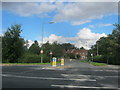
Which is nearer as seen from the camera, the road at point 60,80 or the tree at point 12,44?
the road at point 60,80

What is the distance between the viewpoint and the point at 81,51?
15762 cm

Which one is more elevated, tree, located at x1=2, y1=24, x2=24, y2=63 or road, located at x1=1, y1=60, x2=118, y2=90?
tree, located at x1=2, y1=24, x2=24, y2=63

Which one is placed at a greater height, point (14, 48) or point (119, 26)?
point (119, 26)

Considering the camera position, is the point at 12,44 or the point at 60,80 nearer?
the point at 60,80

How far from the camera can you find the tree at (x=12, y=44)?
39.5 meters

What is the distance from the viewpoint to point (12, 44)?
39.9 metres

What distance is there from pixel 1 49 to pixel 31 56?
7.71m

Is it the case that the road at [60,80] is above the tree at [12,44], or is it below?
below

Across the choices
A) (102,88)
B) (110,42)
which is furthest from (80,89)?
(110,42)

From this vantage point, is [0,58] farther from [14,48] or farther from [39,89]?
[39,89]

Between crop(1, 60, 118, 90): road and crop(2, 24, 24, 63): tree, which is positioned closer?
crop(1, 60, 118, 90): road

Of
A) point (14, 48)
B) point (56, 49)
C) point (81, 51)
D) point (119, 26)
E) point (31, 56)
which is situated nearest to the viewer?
point (119, 26)

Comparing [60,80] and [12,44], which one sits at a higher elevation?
[12,44]

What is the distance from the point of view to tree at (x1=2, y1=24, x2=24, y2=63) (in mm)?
39500
